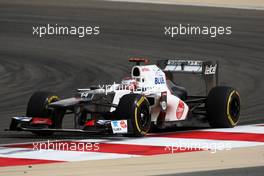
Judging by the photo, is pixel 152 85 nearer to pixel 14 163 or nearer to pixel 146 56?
pixel 14 163

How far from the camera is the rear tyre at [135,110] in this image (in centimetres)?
1042

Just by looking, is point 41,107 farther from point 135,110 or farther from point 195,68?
point 195,68

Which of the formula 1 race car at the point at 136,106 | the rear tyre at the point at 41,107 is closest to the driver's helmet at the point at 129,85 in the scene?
the formula 1 race car at the point at 136,106

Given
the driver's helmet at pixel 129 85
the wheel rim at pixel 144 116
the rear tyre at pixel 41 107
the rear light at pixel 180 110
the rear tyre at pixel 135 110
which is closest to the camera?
the rear tyre at pixel 135 110

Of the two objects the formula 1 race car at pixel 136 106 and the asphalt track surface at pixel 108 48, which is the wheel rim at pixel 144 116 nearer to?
the formula 1 race car at pixel 136 106

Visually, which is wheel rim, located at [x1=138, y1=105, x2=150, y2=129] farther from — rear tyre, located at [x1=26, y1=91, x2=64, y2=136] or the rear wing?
the rear wing

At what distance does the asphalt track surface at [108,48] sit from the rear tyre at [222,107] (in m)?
0.89

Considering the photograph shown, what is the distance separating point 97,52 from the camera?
21.2 meters

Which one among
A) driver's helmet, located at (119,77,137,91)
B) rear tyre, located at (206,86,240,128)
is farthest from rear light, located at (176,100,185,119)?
driver's helmet, located at (119,77,137,91)

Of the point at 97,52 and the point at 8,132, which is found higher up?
the point at 97,52

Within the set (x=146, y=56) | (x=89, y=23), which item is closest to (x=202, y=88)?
(x=146, y=56)

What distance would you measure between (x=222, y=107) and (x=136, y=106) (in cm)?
154

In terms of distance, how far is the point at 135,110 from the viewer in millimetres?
10422

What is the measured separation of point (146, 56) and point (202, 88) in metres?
4.49
